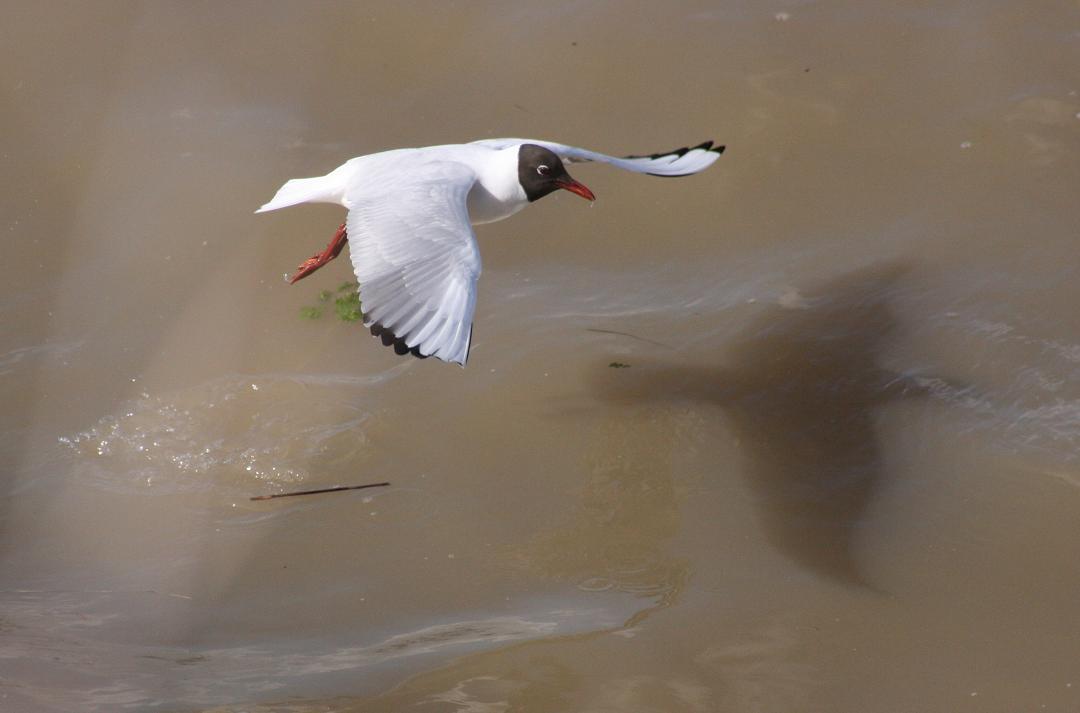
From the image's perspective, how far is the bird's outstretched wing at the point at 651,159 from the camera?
168 inches

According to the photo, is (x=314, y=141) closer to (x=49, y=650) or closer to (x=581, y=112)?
(x=581, y=112)

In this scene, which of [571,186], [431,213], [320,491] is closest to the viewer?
[431,213]

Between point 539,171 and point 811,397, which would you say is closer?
point 539,171

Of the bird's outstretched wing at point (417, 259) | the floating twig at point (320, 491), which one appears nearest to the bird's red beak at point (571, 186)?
the bird's outstretched wing at point (417, 259)

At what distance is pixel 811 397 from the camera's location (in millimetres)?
4422

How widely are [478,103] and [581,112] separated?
0.50m

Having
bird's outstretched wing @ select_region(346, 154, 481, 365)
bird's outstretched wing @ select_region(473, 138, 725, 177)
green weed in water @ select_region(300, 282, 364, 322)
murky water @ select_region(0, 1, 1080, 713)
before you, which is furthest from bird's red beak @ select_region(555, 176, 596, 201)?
green weed in water @ select_region(300, 282, 364, 322)

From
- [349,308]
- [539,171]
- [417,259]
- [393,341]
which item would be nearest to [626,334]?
[539,171]

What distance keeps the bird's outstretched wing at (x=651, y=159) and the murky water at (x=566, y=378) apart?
1.97ft

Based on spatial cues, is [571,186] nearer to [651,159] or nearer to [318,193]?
[651,159]

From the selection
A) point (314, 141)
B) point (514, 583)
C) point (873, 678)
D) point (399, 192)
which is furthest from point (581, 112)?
point (873, 678)

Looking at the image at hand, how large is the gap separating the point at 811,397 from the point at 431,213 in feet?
5.21

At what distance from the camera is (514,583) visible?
3633 mm

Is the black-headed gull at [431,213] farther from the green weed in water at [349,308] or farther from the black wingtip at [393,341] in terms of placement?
the green weed in water at [349,308]
